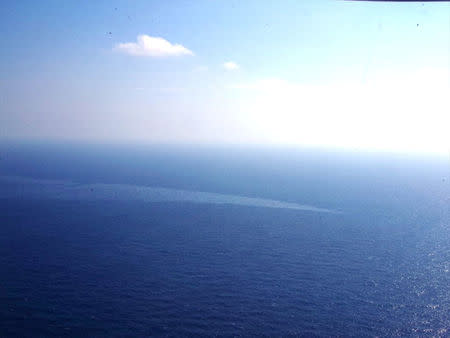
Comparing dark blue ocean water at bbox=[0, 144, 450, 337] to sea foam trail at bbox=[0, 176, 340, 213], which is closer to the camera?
dark blue ocean water at bbox=[0, 144, 450, 337]

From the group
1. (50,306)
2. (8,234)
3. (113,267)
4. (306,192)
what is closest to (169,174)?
(306,192)

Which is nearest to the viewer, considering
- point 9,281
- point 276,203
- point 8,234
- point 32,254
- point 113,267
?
point 9,281

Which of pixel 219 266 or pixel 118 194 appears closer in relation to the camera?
pixel 219 266

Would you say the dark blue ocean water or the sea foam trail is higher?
the sea foam trail

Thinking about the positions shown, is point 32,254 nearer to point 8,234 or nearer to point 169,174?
point 8,234

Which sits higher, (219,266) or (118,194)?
(118,194)

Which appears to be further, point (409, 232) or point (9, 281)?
→ point (409, 232)
